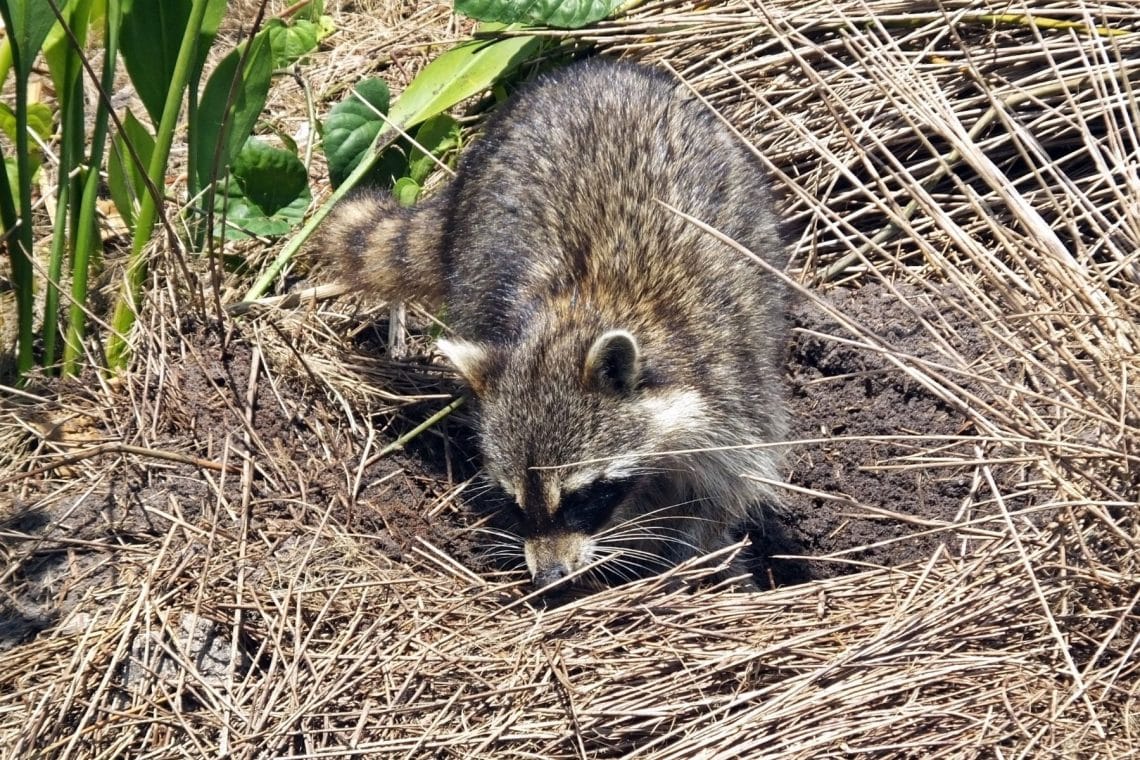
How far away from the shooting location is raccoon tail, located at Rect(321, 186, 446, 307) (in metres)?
5.28

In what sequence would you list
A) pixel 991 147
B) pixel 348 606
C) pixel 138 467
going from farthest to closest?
pixel 991 147, pixel 138 467, pixel 348 606

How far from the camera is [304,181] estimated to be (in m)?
5.41

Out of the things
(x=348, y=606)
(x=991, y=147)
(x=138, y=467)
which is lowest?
(x=348, y=606)

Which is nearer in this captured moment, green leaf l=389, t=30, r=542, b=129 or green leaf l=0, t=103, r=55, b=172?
green leaf l=0, t=103, r=55, b=172

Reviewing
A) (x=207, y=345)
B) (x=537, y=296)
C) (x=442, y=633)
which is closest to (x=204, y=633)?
(x=442, y=633)

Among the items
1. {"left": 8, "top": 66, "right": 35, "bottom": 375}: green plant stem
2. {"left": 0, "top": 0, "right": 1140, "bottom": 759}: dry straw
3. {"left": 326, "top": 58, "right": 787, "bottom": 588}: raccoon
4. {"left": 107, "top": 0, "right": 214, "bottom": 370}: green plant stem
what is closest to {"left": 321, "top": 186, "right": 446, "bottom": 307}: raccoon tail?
{"left": 326, "top": 58, "right": 787, "bottom": 588}: raccoon

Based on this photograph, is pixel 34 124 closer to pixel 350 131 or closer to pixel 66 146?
pixel 66 146

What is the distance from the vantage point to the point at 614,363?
4.09 metres

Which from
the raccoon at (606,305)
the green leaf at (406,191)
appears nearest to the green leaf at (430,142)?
the green leaf at (406,191)

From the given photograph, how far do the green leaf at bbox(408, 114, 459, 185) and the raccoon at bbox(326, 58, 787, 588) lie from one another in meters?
0.51

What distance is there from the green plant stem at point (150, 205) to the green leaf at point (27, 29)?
1.50ft

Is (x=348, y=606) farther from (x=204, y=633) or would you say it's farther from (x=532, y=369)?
(x=532, y=369)

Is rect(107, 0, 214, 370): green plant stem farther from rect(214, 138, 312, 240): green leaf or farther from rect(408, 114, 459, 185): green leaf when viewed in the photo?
rect(408, 114, 459, 185): green leaf

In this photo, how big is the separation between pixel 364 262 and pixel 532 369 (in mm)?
1422
